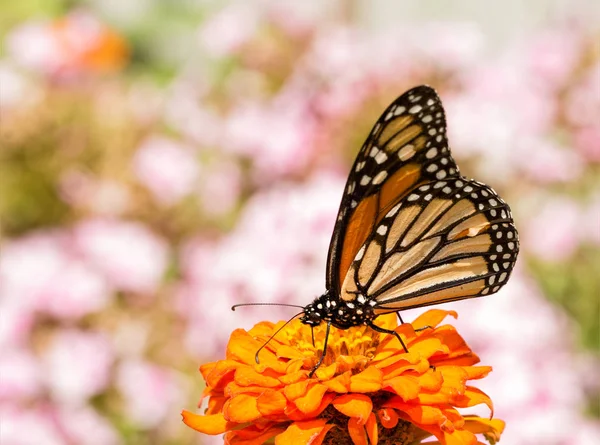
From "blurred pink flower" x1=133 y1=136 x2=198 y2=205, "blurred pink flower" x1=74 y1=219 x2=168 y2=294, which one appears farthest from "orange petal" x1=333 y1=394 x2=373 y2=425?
"blurred pink flower" x1=133 y1=136 x2=198 y2=205

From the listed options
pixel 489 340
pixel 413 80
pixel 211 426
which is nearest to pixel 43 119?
pixel 413 80

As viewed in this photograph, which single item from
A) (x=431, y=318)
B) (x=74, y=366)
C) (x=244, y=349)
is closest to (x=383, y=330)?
(x=431, y=318)

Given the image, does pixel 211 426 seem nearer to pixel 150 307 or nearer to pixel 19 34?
pixel 150 307

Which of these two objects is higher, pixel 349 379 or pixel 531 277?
pixel 531 277

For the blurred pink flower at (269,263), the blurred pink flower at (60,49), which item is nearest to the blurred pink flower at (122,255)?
the blurred pink flower at (269,263)

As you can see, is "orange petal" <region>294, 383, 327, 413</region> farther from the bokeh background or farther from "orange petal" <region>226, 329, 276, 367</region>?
the bokeh background
